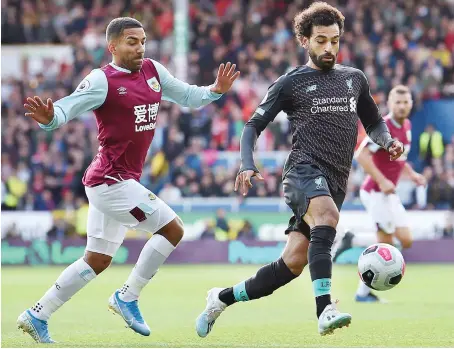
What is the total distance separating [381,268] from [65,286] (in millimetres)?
2611

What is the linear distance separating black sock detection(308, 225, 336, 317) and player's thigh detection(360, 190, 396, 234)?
17.3 ft

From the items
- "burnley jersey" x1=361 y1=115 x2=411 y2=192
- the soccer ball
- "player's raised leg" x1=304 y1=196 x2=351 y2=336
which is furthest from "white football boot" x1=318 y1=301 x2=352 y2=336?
"burnley jersey" x1=361 y1=115 x2=411 y2=192

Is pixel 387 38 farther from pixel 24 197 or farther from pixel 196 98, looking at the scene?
pixel 196 98

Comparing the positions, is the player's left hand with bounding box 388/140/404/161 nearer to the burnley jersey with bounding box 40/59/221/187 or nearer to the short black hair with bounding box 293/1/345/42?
the short black hair with bounding box 293/1/345/42

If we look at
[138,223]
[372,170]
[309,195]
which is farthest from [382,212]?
[309,195]

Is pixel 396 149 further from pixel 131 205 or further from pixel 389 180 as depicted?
pixel 389 180

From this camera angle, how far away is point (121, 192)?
854 cm

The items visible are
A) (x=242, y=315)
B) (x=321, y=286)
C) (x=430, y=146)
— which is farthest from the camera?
(x=430, y=146)

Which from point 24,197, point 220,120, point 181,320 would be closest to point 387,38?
point 220,120

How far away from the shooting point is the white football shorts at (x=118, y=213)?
854 cm

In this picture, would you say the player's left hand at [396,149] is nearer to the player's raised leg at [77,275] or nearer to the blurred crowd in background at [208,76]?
the player's raised leg at [77,275]

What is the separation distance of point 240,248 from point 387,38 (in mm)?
7679

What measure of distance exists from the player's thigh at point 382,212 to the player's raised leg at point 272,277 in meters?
4.90

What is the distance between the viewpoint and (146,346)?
316 inches
